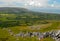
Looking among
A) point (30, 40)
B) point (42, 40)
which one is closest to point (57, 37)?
point (42, 40)

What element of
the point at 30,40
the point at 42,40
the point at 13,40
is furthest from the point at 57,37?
the point at 13,40

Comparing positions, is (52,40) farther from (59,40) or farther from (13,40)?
(13,40)

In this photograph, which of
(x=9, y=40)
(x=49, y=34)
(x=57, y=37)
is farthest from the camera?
(x=49, y=34)

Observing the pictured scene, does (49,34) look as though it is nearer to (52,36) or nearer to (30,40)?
(52,36)

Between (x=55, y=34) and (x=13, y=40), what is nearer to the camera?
(x=13, y=40)

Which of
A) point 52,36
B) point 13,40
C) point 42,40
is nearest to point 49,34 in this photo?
point 52,36

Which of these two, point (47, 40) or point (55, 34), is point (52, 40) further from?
point (55, 34)

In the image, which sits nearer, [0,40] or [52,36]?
[0,40]

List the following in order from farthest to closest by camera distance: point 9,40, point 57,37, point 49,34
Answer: point 49,34
point 57,37
point 9,40
